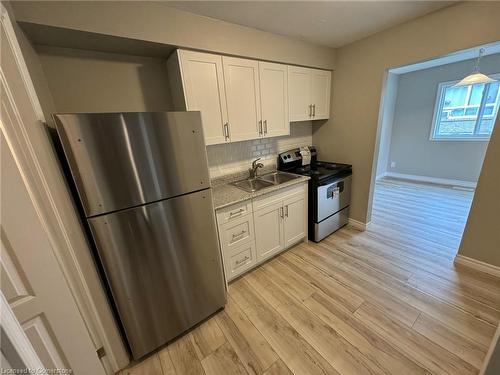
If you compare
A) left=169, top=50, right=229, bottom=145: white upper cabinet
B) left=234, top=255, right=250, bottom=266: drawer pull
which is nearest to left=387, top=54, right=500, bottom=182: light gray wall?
left=169, top=50, right=229, bottom=145: white upper cabinet

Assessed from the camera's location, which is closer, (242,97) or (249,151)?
(242,97)

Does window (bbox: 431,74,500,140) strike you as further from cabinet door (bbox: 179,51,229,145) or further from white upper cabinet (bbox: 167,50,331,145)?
cabinet door (bbox: 179,51,229,145)

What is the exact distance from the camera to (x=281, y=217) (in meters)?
2.24

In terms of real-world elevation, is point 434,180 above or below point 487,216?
below

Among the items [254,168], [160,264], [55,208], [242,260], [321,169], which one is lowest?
[242,260]

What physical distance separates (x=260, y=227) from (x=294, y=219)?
0.52 meters

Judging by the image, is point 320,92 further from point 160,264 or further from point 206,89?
point 160,264

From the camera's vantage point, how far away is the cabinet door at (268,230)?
2.07m

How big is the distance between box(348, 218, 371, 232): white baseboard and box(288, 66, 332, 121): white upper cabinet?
1.55 metres

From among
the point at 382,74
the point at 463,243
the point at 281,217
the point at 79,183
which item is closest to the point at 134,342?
the point at 79,183

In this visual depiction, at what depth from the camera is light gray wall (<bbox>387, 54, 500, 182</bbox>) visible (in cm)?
398

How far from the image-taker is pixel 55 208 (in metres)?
0.97

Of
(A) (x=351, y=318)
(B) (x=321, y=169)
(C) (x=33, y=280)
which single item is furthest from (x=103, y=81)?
(A) (x=351, y=318)

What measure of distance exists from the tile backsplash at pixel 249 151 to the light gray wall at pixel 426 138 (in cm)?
329
